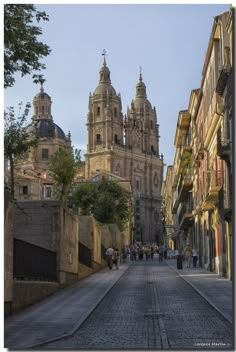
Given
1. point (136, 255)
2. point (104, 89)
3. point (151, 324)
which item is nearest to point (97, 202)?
point (136, 255)

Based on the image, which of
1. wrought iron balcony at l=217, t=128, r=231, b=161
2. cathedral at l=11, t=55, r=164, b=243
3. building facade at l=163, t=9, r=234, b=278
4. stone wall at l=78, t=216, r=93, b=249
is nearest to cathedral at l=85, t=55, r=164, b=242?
cathedral at l=11, t=55, r=164, b=243

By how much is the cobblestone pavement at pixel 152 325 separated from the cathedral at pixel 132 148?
99789 mm

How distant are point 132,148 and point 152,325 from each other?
120071mm

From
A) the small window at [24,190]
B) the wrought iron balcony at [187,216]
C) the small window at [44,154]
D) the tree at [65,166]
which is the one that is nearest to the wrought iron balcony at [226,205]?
the tree at [65,166]

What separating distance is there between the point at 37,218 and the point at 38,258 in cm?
270

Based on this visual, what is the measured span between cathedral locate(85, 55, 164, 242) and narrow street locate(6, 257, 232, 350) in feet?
327

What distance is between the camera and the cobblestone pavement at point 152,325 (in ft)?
35.5

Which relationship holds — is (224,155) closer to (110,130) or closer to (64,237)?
(64,237)

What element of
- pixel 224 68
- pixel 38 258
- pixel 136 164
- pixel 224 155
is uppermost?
pixel 136 164

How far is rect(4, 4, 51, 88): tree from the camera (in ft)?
39.7

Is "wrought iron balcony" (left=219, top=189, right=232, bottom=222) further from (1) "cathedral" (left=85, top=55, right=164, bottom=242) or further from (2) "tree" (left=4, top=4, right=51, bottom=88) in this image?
(1) "cathedral" (left=85, top=55, right=164, bottom=242)

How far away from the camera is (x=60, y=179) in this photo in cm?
3784

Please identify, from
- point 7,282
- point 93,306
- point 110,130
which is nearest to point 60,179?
point 93,306

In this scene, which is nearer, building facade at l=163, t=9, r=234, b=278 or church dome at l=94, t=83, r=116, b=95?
building facade at l=163, t=9, r=234, b=278
